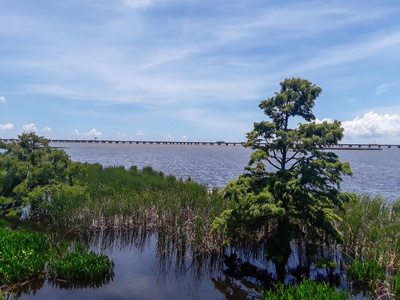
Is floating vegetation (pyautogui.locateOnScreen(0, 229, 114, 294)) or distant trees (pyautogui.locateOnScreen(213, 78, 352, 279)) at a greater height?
distant trees (pyautogui.locateOnScreen(213, 78, 352, 279))

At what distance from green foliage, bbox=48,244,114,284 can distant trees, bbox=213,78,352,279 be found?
346cm

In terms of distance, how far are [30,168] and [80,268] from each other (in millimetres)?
8003

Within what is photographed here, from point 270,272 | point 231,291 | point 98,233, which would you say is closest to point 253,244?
point 270,272

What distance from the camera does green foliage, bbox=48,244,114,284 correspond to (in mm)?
8523

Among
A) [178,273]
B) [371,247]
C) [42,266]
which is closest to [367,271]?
[371,247]

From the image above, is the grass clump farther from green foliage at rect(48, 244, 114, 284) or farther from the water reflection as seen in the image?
green foliage at rect(48, 244, 114, 284)

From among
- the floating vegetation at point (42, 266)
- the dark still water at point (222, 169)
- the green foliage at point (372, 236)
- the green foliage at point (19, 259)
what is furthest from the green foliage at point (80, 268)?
the dark still water at point (222, 169)

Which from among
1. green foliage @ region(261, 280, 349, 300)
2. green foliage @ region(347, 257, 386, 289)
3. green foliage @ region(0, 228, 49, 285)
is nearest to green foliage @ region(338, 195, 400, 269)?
green foliage @ region(347, 257, 386, 289)

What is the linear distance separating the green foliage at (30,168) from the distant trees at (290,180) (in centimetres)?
967

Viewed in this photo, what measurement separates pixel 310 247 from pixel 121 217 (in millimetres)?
7345

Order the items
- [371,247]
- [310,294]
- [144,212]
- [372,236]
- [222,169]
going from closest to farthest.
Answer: [310,294] < [371,247] < [372,236] < [144,212] < [222,169]

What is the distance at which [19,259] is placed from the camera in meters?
8.44

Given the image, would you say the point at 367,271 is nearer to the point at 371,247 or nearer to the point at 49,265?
the point at 371,247

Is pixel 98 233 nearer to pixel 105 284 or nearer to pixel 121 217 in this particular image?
pixel 121 217
